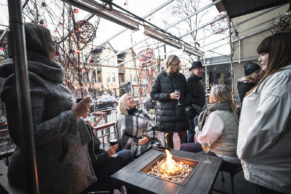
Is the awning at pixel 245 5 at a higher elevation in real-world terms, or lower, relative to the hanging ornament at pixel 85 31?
higher

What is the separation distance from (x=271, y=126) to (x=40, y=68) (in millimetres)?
1633

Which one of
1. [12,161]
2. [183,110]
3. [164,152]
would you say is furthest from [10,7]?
[183,110]

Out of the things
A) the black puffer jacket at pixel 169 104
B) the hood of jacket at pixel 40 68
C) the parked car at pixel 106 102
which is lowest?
the parked car at pixel 106 102

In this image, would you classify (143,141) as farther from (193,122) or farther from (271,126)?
(193,122)

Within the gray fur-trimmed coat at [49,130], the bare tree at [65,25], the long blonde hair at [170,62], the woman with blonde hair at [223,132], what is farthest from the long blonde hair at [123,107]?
the gray fur-trimmed coat at [49,130]

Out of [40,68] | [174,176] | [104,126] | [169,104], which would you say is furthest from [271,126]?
[104,126]

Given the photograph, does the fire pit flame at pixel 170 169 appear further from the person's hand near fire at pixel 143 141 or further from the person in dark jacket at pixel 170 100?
the person in dark jacket at pixel 170 100

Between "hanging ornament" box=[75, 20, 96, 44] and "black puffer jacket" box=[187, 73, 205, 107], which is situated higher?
"hanging ornament" box=[75, 20, 96, 44]

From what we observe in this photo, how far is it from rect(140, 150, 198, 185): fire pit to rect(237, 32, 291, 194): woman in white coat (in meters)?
0.57

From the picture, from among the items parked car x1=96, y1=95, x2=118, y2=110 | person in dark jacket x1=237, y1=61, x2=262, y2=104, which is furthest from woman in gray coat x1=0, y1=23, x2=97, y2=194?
parked car x1=96, y1=95, x2=118, y2=110

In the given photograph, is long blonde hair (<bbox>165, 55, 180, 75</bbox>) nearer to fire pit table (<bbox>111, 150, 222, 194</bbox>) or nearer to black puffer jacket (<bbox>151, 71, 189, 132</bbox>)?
black puffer jacket (<bbox>151, 71, 189, 132</bbox>)

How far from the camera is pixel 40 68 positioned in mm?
990

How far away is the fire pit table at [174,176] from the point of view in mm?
1217

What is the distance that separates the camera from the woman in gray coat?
902 mm
